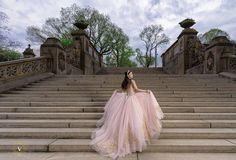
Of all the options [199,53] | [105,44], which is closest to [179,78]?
[199,53]

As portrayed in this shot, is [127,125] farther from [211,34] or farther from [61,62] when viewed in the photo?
[211,34]

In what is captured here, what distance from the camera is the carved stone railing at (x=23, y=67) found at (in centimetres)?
948

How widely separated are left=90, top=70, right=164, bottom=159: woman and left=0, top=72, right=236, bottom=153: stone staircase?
0.31m

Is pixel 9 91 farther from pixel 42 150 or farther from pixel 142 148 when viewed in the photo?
pixel 142 148

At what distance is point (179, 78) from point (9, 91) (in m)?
7.45

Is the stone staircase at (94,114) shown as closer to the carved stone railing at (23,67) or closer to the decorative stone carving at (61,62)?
the carved stone railing at (23,67)

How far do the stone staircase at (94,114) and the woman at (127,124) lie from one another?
306 mm

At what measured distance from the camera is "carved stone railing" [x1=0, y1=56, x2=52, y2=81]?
9477mm

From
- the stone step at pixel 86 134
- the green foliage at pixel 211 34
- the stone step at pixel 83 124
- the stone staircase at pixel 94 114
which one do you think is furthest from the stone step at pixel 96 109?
the green foliage at pixel 211 34

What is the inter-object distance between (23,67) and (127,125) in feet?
23.8

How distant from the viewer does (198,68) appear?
1523 centimetres

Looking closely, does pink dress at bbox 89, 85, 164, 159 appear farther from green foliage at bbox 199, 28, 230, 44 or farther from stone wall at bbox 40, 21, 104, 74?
green foliage at bbox 199, 28, 230, 44

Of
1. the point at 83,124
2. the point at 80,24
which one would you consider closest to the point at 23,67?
the point at 83,124

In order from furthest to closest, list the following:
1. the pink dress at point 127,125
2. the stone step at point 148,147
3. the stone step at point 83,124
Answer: the stone step at point 83,124
the stone step at point 148,147
the pink dress at point 127,125
